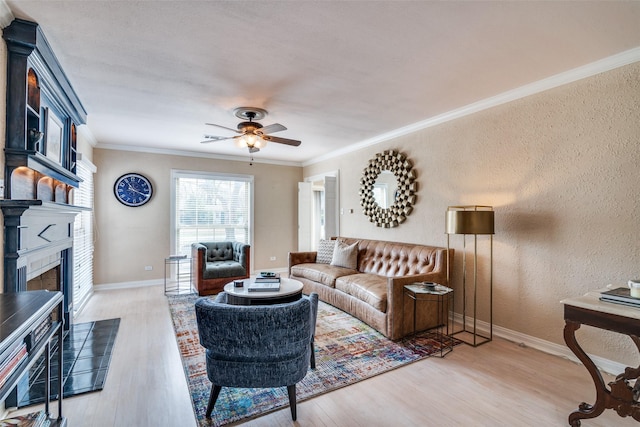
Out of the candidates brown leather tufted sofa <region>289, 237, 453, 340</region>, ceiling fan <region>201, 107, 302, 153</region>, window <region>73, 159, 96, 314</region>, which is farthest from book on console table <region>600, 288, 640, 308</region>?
window <region>73, 159, 96, 314</region>

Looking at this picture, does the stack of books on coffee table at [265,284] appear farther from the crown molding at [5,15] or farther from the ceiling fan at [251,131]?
the crown molding at [5,15]

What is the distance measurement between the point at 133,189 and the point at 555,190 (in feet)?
20.1

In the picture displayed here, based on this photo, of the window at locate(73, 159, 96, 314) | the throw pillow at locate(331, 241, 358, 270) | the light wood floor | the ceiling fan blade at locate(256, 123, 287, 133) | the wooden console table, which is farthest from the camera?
the throw pillow at locate(331, 241, 358, 270)

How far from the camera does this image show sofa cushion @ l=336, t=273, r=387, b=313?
3263 millimetres

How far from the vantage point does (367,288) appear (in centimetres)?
353

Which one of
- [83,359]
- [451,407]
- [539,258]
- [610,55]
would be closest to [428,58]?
[610,55]

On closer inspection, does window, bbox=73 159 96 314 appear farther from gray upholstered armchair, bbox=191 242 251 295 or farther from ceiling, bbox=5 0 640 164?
gray upholstered armchair, bbox=191 242 251 295

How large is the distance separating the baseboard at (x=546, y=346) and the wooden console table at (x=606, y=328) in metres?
0.63

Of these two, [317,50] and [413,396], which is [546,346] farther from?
[317,50]

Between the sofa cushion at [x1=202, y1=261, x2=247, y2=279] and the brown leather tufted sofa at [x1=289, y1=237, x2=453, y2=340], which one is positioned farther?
the sofa cushion at [x1=202, y1=261, x2=247, y2=279]

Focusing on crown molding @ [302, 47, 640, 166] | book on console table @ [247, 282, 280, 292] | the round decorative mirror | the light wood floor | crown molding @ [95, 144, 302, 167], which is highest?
crown molding @ [302, 47, 640, 166]

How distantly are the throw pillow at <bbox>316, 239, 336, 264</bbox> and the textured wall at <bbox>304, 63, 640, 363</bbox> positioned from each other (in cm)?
178

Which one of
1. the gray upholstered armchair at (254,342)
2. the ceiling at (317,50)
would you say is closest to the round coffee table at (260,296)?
the gray upholstered armchair at (254,342)

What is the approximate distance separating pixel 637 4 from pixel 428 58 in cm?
121
